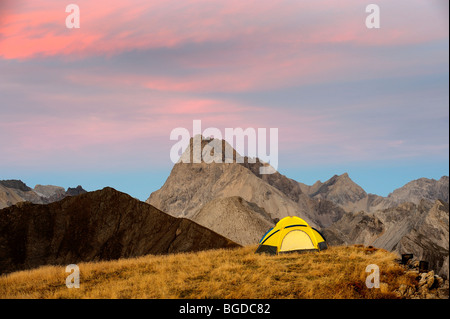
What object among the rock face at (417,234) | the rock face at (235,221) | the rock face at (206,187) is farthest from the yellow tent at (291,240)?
the rock face at (206,187)

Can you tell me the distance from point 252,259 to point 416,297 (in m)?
8.97

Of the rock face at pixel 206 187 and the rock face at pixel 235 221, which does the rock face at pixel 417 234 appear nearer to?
the rock face at pixel 235 221

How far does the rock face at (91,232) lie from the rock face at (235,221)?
98.8 ft

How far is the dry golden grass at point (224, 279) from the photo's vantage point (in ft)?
49.5

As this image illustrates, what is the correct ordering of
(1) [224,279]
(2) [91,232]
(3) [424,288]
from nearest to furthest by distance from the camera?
(3) [424,288]
(1) [224,279]
(2) [91,232]

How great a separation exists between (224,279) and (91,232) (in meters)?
19.8

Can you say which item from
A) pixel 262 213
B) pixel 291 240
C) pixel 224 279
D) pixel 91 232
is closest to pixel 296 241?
pixel 291 240

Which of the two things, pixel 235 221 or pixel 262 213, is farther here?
pixel 262 213

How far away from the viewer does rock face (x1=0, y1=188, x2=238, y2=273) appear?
31325 mm

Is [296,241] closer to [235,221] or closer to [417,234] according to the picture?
[417,234]

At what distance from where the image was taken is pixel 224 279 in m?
17.1
